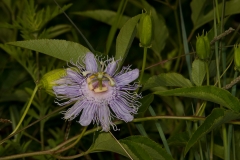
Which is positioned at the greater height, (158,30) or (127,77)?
(158,30)

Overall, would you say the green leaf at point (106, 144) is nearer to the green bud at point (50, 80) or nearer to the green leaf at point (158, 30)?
the green bud at point (50, 80)

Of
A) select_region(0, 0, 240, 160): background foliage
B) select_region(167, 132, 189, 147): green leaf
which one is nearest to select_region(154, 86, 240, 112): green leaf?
select_region(0, 0, 240, 160): background foliage

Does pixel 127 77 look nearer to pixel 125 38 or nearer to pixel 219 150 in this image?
pixel 125 38

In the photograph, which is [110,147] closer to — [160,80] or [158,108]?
[160,80]

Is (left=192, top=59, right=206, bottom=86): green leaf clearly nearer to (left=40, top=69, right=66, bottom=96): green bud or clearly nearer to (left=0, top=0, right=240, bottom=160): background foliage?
(left=0, top=0, right=240, bottom=160): background foliage

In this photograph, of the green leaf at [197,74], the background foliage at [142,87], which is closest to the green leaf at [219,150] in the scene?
the background foliage at [142,87]

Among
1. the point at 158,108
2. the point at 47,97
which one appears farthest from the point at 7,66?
the point at 158,108

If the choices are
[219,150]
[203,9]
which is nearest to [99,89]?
[219,150]
